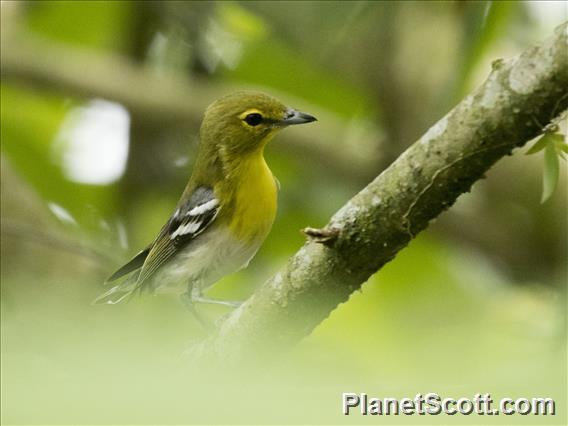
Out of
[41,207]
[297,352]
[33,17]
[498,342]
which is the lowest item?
[297,352]

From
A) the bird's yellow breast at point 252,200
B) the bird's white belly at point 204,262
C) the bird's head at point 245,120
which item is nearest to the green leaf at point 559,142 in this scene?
the bird's head at point 245,120

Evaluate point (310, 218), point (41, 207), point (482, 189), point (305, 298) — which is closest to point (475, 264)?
point (482, 189)

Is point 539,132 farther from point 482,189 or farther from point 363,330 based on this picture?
point 482,189

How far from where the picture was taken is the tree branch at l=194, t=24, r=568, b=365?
73.8 inches

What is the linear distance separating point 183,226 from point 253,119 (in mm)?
543

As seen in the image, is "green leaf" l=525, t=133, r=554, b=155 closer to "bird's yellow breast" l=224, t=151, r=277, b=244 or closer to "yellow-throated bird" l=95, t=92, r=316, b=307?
"yellow-throated bird" l=95, t=92, r=316, b=307

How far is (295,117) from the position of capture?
3242 millimetres

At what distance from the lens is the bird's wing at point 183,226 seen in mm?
3531

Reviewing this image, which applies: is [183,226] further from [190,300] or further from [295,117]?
[295,117]

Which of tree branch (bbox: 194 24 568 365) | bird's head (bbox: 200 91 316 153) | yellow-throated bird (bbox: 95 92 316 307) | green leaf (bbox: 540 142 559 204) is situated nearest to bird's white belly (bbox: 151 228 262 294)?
yellow-throated bird (bbox: 95 92 316 307)

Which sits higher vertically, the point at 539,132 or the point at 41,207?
the point at 41,207

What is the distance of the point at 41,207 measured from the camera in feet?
17.3

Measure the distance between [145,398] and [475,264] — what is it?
537 cm

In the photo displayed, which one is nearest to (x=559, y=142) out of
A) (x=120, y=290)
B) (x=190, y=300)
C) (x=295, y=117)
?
(x=295, y=117)
